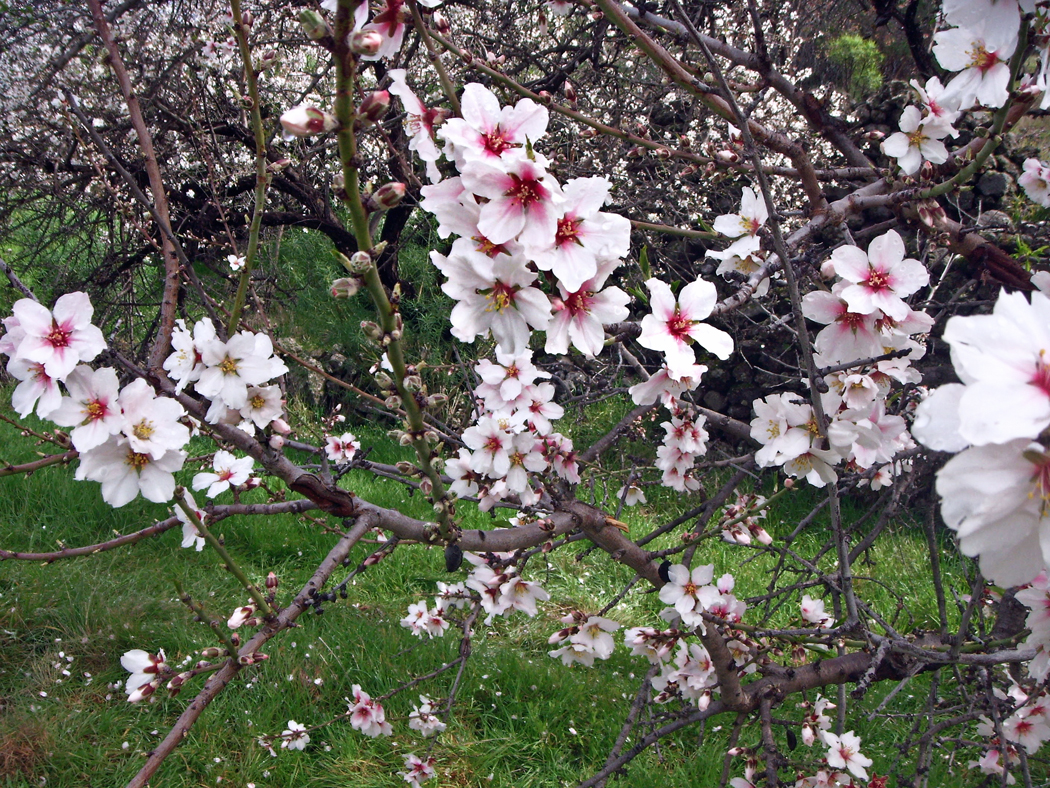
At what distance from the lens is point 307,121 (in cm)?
A: 73

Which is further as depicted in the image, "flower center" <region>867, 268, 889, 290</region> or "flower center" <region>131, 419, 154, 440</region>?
"flower center" <region>867, 268, 889, 290</region>

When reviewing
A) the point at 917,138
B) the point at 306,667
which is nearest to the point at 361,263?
the point at 917,138

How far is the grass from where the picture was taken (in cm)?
261

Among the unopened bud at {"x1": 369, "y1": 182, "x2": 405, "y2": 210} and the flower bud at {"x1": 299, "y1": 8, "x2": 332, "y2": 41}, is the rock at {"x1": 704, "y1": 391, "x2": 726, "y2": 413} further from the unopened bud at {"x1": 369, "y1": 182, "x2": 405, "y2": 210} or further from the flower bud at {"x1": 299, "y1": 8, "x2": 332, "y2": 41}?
the flower bud at {"x1": 299, "y1": 8, "x2": 332, "y2": 41}

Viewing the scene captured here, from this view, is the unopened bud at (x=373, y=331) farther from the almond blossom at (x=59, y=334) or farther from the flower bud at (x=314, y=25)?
the almond blossom at (x=59, y=334)

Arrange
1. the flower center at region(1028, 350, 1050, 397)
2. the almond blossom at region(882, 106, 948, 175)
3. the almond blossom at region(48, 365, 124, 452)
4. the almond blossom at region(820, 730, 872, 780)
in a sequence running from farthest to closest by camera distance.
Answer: the almond blossom at region(820, 730, 872, 780)
the almond blossom at region(882, 106, 948, 175)
the almond blossom at region(48, 365, 124, 452)
the flower center at region(1028, 350, 1050, 397)

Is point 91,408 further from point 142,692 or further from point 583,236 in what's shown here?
point 583,236

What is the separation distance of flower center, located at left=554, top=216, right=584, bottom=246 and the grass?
147 centimetres

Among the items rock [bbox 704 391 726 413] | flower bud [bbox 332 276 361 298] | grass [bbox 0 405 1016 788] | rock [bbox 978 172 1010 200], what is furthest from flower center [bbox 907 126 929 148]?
rock [bbox 704 391 726 413]

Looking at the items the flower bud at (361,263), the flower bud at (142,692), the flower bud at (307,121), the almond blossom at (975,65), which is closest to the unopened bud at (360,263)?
the flower bud at (361,263)

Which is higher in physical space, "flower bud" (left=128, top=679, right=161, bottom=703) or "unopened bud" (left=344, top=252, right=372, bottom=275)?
"unopened bud" (left=344, top=252, right=372, bottom=275)

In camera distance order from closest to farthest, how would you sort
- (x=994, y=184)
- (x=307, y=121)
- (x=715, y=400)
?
(x=307, y=121) → (x=994, y=184) → (x=715, y=400)

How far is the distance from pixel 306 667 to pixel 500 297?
2.64 metres

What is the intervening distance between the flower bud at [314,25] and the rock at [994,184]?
4397 millimetres
